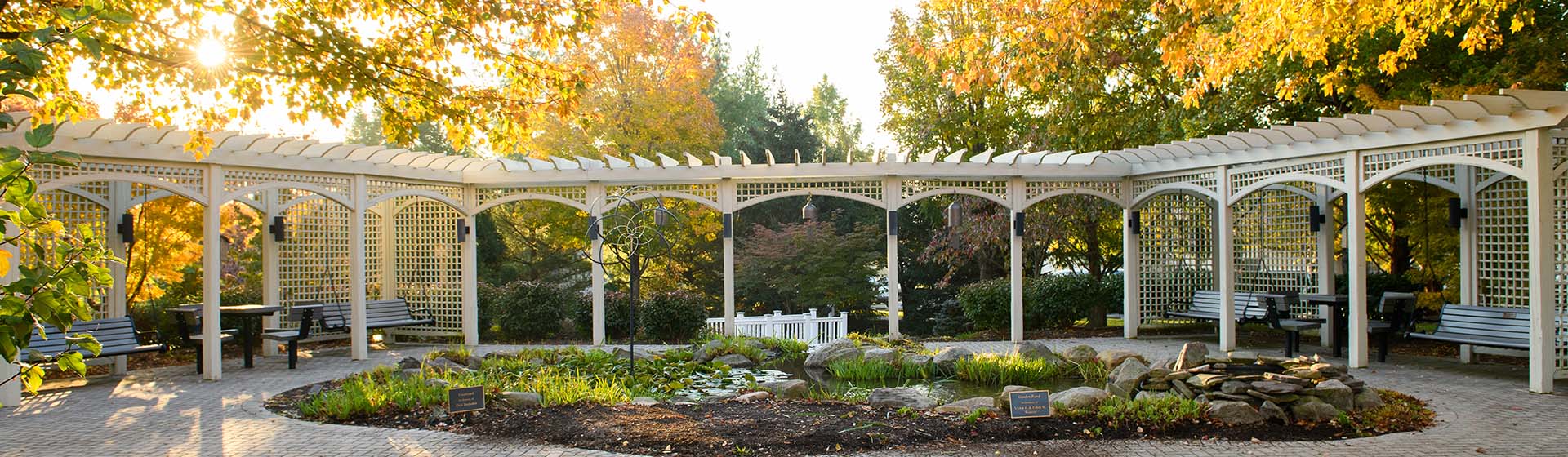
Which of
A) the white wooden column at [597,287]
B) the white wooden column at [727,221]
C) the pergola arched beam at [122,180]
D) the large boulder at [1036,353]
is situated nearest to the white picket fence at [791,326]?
the white wooden column at [727,221]

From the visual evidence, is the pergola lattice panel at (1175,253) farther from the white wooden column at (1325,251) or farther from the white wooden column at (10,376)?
the white wooden column at (10,376)

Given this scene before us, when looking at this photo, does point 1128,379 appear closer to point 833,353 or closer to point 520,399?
point 833,353

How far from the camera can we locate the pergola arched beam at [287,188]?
30.7 feet

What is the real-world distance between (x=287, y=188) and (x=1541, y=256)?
11150 mm

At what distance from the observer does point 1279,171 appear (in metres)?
10.2

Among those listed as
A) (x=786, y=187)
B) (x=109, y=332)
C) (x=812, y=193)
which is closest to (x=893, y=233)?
(x=812, y=193)

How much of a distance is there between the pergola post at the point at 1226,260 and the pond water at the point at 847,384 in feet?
9.93

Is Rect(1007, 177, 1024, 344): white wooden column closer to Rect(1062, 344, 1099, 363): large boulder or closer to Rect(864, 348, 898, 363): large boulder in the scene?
Rect(1062, 344, 1099, 363): large boulder

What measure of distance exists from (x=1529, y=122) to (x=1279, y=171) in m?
2.85

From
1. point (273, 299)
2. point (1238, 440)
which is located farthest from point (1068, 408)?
point (273, 299)

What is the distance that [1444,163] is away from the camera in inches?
315

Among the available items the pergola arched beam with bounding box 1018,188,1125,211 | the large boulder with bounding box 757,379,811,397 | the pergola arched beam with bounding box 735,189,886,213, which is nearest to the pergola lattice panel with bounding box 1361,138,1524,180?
the pergola arched beam with bounding box 1018,188,1125,211

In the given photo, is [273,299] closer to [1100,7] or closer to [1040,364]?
[1040,364]

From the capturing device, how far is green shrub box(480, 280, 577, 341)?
511 inches
